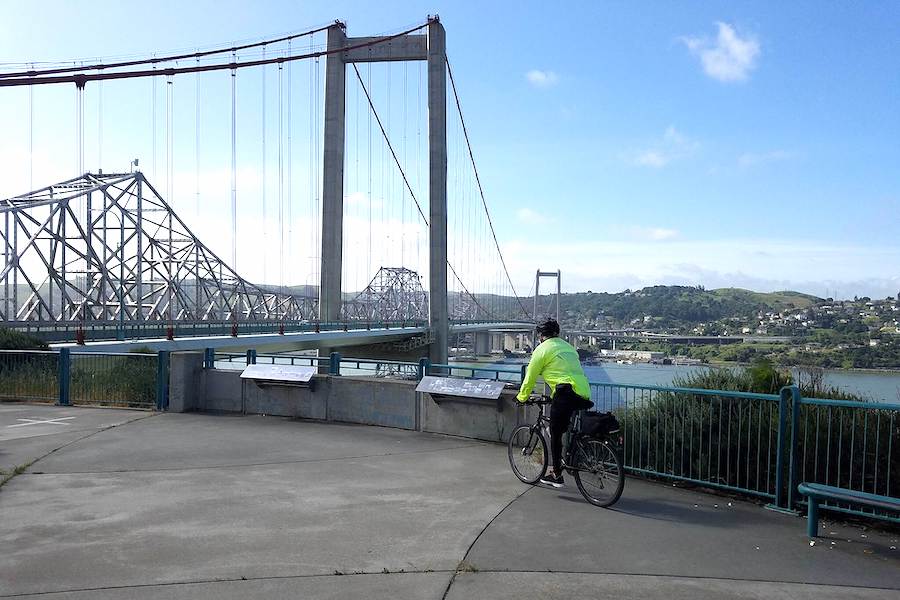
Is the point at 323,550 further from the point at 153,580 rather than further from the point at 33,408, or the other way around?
the point at 33,408

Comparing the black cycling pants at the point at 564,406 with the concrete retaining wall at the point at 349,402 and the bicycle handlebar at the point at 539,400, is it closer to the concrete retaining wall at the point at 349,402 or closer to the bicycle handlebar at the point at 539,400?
the bicycle handlebar at the point at 539,400

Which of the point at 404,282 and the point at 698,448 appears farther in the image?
the point at 404,282

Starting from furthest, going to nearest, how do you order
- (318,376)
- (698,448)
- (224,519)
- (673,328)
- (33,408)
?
1. (673,328)
2. (33,408)
3. (318,376)
4. (698,448)
5. (224,519)

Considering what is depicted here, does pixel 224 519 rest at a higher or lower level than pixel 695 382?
lower

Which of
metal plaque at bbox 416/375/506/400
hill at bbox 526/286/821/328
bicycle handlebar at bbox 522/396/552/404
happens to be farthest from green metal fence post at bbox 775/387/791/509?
hill at bbox 526/286/821/328

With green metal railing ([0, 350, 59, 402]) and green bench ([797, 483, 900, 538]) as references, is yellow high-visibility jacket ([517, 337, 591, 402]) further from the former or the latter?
green metal railing ([0, 350, 59, 402])

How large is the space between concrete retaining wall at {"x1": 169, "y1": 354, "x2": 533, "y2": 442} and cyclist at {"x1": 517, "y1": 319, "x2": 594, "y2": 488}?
2.33m

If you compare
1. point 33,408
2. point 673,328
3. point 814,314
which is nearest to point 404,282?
point 673,328

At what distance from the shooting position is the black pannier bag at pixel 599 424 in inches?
244

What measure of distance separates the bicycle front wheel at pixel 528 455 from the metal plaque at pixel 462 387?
1878 mm

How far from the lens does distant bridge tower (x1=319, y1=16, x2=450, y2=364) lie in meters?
43.9

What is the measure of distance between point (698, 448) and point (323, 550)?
384 cm

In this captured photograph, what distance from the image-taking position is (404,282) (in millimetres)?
96438

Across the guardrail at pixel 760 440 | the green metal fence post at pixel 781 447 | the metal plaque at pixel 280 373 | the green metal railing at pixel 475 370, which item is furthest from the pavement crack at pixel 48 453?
the green metal fence post at pixel 781 447
